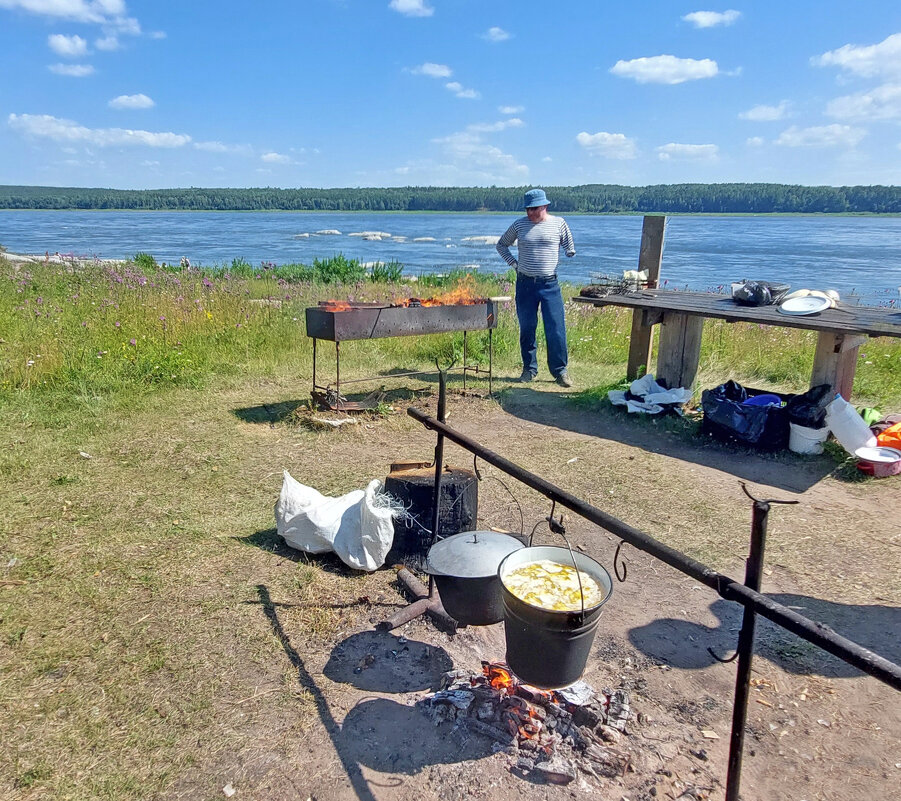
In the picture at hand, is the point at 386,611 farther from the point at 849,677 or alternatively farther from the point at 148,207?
the point at 148,207

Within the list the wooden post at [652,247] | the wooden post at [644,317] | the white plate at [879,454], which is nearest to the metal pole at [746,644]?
the white plate at [879,454]

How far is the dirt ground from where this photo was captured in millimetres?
2451

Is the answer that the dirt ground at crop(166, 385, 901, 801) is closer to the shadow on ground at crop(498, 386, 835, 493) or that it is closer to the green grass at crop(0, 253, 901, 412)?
the shadow on ground at crop(498, 386, 835, 493)

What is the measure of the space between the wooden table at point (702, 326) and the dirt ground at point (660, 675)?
120cm

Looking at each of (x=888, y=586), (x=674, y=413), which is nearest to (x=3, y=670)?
(x=888, y=586)

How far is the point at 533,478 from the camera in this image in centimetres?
245

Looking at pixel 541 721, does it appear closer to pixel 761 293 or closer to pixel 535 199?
pixel 761 293

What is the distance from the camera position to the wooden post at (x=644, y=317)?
786 cm

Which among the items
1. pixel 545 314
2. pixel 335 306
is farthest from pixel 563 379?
pixel 335 306

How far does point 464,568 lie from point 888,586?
2699 millimetres

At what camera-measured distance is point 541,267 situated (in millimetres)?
7820

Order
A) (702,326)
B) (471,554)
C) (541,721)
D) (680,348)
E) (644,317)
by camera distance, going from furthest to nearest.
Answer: (644,317)
(680,348)
(702,326)
(471,554)
(541,721)

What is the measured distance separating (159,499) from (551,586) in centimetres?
339

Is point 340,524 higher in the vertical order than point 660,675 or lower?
higher
